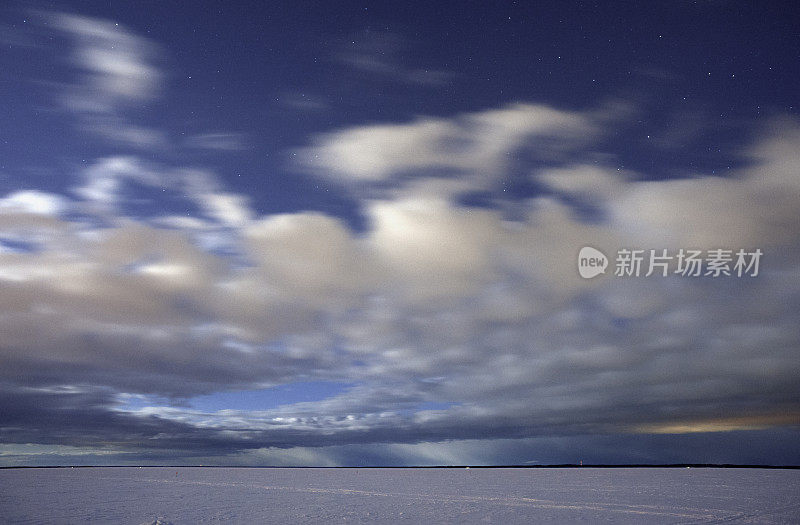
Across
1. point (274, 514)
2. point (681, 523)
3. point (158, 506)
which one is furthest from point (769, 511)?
point (158, 506)

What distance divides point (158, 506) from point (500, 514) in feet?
101

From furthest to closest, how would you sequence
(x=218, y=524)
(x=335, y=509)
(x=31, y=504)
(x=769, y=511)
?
1. (x=31, y=504)
2. (x=335, y=509)
3. (x=769, y=511)
4. (x=218, y=524)

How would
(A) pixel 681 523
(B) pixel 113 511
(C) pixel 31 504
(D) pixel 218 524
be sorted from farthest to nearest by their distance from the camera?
(C) pixel 31 504
(B) pixel 113 511
(D) pixel 218 524
(A) pixel 681 523

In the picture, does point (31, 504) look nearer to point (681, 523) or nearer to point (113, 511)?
point (113, 511)

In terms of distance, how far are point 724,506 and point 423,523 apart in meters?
26.6

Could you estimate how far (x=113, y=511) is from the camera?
51188mm

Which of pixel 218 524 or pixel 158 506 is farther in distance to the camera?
pixel 158 506

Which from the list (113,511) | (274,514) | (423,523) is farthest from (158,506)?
(423,523)

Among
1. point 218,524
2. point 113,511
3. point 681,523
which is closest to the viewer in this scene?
point 681,523

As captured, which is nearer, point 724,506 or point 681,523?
point 681,523

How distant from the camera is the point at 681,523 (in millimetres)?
38844

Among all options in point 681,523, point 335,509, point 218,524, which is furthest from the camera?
point 335,509

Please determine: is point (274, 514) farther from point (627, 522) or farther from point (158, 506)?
point (627, 522)

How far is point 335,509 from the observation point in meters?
54.6
